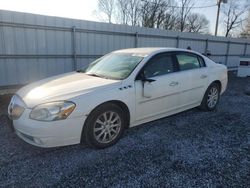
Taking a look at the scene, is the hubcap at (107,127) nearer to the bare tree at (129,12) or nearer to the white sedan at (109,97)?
the white sedan at (109,97)

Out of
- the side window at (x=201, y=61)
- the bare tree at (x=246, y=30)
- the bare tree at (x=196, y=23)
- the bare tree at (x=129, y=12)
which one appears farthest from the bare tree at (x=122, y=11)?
the side window at (x=201, y=61)

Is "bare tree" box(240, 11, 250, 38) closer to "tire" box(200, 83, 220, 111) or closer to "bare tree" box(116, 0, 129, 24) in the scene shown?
"bare tree" box(116, 0, 129, 24)

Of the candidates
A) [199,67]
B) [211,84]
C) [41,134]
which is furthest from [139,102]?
[211,84]

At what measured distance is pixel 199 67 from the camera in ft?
14.7

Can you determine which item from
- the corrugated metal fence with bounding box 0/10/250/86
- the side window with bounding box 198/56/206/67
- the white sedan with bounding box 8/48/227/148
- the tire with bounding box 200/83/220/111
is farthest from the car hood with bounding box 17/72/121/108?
the corrugated metal fence with bounding box 0/10/250/86

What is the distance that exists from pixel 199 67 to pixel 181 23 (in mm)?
34309

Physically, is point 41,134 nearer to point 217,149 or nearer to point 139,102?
point 139,102

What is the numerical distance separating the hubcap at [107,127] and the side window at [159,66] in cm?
90

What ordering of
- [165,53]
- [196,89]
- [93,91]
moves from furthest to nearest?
[196,89]
[165,53]
[93,91]

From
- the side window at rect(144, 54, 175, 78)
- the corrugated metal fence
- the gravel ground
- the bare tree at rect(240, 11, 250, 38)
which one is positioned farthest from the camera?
the bare tree at rect(240, 11, 250, 38)

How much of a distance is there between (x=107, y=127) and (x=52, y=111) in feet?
2.84

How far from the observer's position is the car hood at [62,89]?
2.73 metres

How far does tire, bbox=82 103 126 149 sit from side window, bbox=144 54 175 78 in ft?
2.81

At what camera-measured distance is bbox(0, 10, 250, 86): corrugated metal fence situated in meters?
6.00
